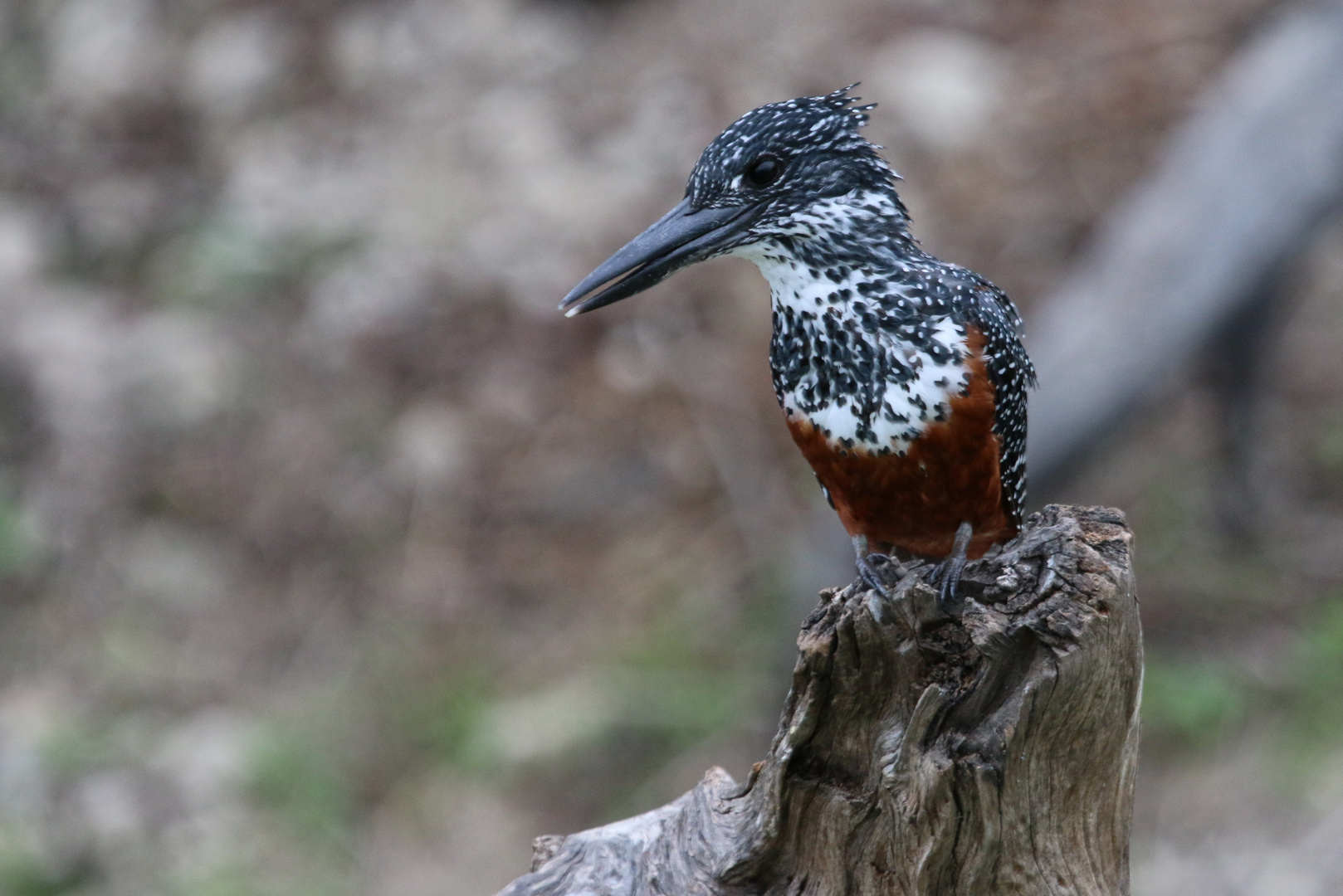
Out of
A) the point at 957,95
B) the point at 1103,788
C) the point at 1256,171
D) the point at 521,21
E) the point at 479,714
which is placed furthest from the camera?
the point at 521,21

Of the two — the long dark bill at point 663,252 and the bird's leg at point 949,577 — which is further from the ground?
the long dark bill at point 663,252

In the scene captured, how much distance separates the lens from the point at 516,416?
8.64m

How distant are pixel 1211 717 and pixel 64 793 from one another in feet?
18.3

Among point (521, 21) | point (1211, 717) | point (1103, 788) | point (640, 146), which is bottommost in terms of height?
point (1103, 788)

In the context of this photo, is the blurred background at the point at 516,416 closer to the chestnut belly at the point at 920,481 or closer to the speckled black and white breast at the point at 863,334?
the chestnut belly at the point at 920,481

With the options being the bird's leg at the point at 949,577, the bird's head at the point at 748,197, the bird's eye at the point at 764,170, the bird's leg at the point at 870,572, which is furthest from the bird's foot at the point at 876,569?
the bird's eye at the point at 764,170

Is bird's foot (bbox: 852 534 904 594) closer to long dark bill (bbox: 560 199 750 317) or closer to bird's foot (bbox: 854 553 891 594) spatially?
bird's foot (bbox: 854 553 891 594)

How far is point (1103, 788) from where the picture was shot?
3.11 m

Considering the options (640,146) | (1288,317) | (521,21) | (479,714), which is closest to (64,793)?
(479,714)

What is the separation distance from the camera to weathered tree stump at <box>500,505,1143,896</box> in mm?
2904

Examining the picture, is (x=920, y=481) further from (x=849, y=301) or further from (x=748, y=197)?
(x=748, y=197)

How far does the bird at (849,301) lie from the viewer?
11.5 feet

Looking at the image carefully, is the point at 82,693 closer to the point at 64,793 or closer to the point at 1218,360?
the point at 64,793

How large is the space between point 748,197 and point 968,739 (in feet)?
4.66
